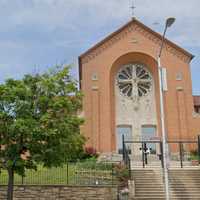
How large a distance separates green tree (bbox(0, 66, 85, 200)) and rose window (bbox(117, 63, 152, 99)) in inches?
866

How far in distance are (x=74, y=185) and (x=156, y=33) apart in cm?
2334

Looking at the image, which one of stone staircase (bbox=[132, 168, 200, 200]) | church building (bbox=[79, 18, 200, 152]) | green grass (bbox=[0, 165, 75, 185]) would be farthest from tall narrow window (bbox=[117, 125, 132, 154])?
green grass (bbox=[0, 165, 75, 185])

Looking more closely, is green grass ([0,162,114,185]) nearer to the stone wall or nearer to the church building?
the stone wall

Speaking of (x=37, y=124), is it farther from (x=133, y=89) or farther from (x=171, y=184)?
(x=133, y=89)

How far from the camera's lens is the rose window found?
3922 centimetres

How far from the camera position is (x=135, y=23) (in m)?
39.7

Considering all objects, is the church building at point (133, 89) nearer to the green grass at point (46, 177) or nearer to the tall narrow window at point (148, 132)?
the tall narrow window at point (148, 132)


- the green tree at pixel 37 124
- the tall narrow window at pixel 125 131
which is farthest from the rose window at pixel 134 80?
the green tree at pixel 37 124

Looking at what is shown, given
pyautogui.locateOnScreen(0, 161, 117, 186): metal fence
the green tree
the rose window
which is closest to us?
the green tree

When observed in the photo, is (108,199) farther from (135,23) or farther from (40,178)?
(135,23)

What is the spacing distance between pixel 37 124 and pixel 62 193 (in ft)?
17.7

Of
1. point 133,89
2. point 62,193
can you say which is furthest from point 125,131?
point 62,193

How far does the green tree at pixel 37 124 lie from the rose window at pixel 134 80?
22.0 meters

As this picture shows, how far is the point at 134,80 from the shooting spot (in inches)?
1545
